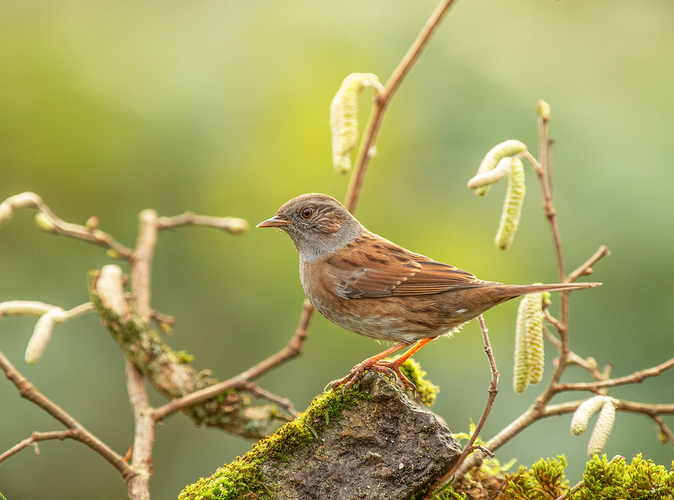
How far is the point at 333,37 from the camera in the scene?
20.4ft

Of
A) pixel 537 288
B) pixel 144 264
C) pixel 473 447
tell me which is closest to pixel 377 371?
pixel 473 447

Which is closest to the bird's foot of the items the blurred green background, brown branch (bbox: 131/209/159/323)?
the blurred green background

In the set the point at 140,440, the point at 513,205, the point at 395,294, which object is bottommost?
the point at 140,440

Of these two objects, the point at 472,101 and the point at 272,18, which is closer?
the point at 472,101

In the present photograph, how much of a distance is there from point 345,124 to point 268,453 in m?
1.58

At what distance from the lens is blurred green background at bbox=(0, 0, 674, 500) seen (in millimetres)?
4914

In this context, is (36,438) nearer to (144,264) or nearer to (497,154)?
(144,264)

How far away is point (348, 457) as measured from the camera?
106 inches

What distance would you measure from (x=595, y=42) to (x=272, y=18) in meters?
3.25

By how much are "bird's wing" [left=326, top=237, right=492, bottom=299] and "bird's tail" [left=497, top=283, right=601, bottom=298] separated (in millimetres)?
179

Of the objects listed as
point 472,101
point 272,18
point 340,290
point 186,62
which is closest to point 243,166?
point 186,62

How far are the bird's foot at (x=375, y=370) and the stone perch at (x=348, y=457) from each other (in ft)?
0.36

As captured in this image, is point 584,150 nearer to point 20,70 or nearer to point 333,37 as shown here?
point 333,37

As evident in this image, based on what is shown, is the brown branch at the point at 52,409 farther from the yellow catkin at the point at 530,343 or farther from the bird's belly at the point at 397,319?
the yellow catkin at the point at 530,343
